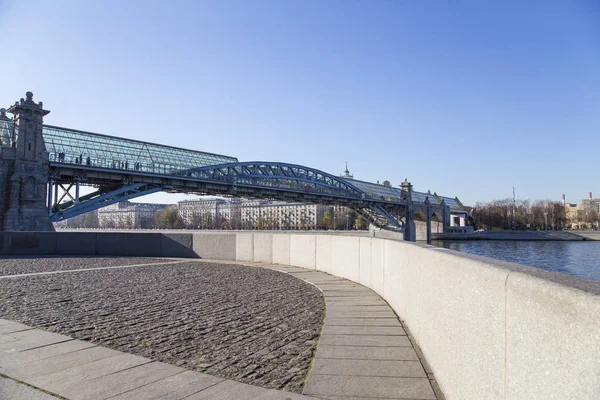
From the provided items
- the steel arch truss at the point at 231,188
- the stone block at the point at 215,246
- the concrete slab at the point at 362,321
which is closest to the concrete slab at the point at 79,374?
the concrete slab at the point at 362,321

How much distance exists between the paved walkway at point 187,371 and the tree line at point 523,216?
103601 mm

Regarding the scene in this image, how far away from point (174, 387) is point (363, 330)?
2.23 metres

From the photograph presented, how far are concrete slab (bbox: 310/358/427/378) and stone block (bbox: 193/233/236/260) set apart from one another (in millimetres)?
10207

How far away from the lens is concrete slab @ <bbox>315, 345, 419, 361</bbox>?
3.55m

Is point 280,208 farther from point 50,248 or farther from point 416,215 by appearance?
point 50,248

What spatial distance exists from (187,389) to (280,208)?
423 feet

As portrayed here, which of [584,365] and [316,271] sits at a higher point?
[584,365]

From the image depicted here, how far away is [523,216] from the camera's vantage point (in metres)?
104

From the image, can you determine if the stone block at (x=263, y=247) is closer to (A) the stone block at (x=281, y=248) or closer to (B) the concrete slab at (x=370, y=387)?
(A) the stone block at (x=281, y=248)

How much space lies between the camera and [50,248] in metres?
15.6

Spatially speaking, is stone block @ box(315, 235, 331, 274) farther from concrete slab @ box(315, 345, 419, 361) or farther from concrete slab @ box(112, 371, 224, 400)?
concrete slab @ box(112, 371, 224, 400)

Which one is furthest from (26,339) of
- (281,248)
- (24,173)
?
(24,173)

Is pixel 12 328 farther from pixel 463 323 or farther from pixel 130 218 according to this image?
pixel 130 218

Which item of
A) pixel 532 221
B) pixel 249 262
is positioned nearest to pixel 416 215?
pixel 532 221
